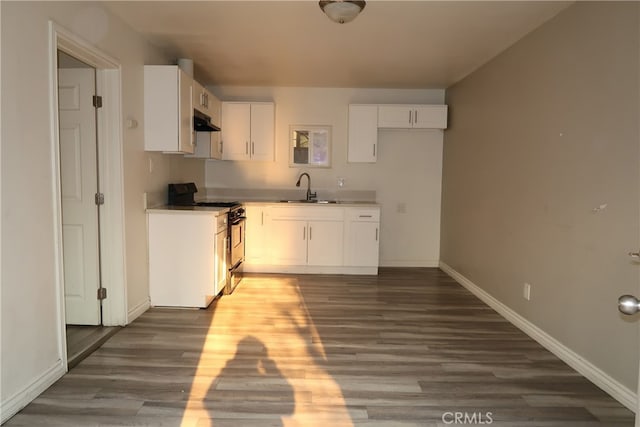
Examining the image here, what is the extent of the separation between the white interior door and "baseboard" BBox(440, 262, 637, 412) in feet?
11.3

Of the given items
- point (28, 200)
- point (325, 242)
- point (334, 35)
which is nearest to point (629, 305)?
point (28, 200)

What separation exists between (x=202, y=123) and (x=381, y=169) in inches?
99.6

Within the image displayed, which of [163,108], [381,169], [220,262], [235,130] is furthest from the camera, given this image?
[381,169]

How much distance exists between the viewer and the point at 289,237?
17.2ft

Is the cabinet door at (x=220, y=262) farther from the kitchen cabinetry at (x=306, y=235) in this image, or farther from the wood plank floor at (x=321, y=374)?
the kitchen cabinetry at (x=306, y=235)

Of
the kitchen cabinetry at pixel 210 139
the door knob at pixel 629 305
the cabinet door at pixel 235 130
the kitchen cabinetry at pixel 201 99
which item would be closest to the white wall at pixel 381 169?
the cabinet door at pixel 235 130

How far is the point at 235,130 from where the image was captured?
545 cm

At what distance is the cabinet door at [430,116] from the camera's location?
5477 mm

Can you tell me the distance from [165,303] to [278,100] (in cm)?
313

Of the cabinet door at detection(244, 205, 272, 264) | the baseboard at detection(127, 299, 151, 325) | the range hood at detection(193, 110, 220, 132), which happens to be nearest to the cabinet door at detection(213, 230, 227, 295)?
the baseboard at detection(127, 299, 151, 325)

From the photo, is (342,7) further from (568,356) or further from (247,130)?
A: (247,130)

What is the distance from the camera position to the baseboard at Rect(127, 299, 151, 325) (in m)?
3.43

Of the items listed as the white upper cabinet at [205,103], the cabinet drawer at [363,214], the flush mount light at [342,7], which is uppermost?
the flush mount light at [342,7]

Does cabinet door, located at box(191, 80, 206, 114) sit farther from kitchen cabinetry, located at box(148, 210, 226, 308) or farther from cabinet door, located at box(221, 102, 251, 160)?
kitchen cabinetry, located at box(148, 210, 226, 308)
